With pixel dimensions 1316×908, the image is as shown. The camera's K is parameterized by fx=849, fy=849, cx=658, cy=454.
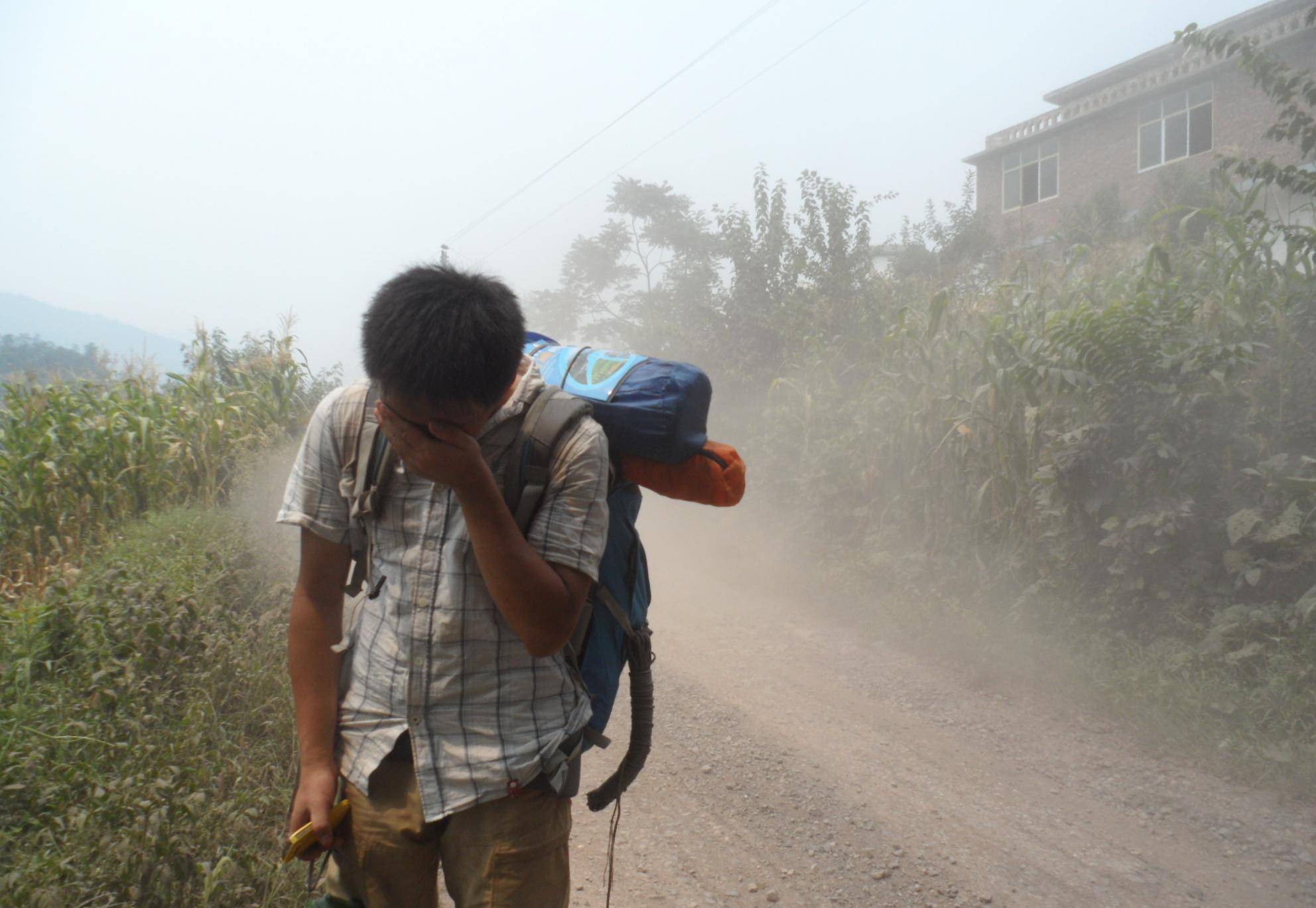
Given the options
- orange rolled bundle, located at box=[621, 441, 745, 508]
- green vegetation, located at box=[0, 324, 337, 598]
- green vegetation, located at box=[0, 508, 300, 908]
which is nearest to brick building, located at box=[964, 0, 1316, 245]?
green vegetation, located at box=[0, 324, 337, 598]

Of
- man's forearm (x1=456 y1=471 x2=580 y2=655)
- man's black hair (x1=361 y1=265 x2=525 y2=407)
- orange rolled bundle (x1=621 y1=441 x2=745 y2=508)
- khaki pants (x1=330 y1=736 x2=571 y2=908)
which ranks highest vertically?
man's black hair (x1=361 y1=265 x2=525 y2=407)

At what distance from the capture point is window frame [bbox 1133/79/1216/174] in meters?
14.2

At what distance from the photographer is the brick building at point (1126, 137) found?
13617 mm

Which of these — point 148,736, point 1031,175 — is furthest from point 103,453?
point 1031,175

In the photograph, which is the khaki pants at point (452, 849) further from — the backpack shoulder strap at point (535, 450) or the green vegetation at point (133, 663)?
the green vegetation at point (133, 663)

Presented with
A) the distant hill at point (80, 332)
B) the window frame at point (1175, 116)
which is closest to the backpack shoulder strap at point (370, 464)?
the distant hill at point (80, 332)

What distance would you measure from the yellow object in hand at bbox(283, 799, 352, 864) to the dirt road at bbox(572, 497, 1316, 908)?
1.76m

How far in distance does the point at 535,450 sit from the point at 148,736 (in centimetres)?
251

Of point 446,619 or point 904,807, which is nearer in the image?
point 446,619

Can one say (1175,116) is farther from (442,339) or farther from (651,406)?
(442,339)

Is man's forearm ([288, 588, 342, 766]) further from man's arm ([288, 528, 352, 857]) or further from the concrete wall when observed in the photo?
the concrete wall

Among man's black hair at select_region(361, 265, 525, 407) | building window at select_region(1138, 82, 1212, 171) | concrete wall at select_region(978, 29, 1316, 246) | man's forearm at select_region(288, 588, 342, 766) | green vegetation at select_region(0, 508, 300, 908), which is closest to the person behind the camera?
man's black hair at select_region(361, 265, 525, 407)

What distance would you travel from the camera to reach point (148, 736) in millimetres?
3014

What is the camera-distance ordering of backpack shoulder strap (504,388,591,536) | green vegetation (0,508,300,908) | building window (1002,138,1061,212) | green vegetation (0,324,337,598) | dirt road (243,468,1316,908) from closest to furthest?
backpack shoulder strap (504,388,591,536), green vegetation (0,508,300,908), dirt road (243,468,1316,908), green vegetation (0,324,337,598), building window (1002,138,1061,212)
